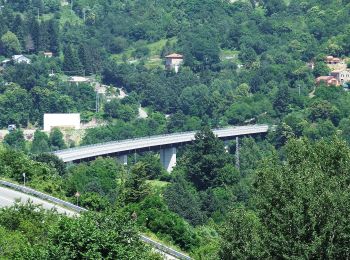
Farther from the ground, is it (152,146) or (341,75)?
(341,75)

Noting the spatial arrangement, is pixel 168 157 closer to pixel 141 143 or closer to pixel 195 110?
pixel 141 143

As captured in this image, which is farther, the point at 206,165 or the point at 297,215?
the point at 206,165

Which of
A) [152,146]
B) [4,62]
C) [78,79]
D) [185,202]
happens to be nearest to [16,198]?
[185,202]

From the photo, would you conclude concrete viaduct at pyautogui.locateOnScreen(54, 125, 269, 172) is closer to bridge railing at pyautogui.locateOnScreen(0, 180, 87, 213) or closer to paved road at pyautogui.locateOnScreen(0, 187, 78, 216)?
bridge railing at pyautogui.locateOnScreen(0, 180, 87, 213)

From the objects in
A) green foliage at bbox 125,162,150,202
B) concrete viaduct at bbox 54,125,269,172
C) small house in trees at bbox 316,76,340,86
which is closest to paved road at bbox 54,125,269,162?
concrete viaduct at bbox 54,125,269,172

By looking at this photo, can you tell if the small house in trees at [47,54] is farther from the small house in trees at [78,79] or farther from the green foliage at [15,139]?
the green foliage at [15,139]

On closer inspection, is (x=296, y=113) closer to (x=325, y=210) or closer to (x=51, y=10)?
(x=51, y=10)
